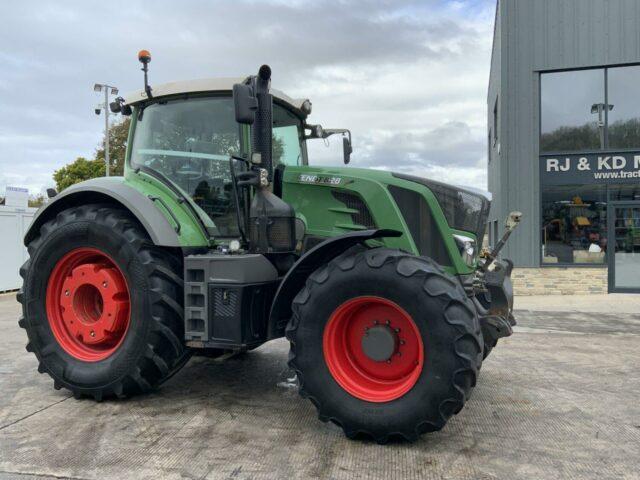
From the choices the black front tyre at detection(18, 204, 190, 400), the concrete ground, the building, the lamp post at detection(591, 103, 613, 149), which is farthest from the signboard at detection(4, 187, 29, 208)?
the lamp post at detection(591, 103, 613, 149)

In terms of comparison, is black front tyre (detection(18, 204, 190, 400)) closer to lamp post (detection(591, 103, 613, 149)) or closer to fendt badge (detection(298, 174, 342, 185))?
fendt badge (detection(298, 174, 342, 185))

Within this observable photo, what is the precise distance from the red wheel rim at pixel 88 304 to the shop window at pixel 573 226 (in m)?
10.3

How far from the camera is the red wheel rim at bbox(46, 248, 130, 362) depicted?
4.52 metres

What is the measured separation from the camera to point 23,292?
4.83 meters

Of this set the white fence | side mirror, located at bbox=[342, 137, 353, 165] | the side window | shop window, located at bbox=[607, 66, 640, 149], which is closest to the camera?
the side window

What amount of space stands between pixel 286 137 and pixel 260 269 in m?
1.47

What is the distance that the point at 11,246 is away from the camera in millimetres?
13781

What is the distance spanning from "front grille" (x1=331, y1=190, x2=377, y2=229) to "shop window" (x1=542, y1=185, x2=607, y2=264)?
31.2ft

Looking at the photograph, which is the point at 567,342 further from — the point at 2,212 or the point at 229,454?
the point at 2,212

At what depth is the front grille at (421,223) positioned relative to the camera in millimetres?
4195

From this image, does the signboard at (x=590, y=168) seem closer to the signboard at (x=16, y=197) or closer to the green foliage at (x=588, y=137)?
the green foliage at (x=588, y=137)

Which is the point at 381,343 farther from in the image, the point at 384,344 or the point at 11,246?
the point at 11,246

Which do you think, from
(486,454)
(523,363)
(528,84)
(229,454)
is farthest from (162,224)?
(528,84)

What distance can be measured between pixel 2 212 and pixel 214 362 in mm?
10280
